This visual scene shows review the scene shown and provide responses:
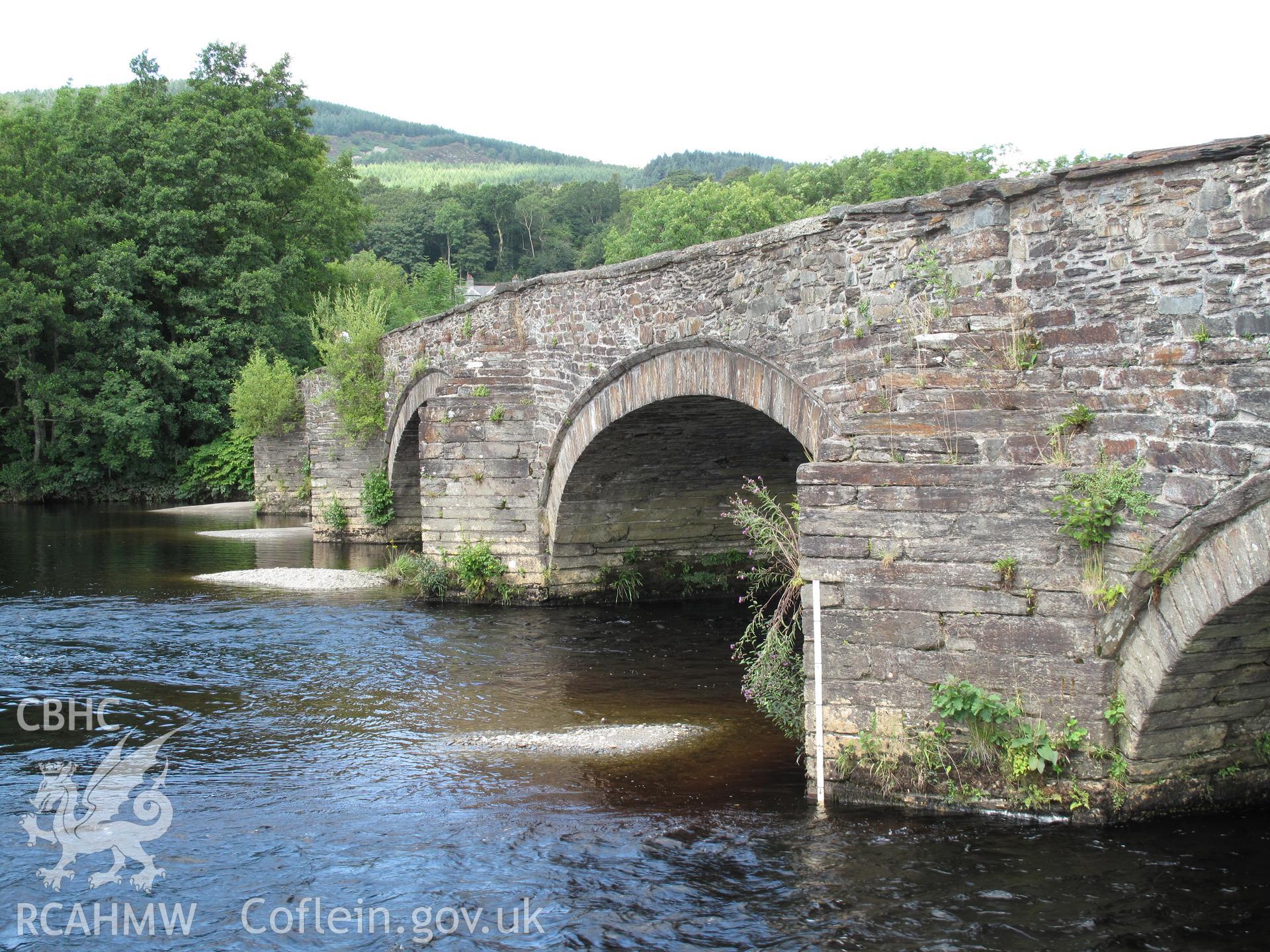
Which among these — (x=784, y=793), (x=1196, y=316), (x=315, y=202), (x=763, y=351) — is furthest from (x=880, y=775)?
(x=315, y=202)

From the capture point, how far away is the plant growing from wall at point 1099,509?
5.32 metres

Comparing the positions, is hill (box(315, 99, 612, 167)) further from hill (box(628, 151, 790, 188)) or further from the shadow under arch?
the shadow under arch

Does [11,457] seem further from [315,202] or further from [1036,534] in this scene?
[1036,534]

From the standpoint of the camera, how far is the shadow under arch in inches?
327

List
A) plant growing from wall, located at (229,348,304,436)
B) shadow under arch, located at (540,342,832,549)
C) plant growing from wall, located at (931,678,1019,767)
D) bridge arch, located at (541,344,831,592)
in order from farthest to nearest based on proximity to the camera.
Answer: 1. plant growing from wall, located at (229,348,304,436)
2. bridge arch, located at (541,344,831,592)
3. shadow under arch, located at (540,342,832,549)
4. plant growing from wall, located at (931,678,1019,767)

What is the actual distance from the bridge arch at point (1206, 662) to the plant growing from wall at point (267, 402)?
2419 centimetres

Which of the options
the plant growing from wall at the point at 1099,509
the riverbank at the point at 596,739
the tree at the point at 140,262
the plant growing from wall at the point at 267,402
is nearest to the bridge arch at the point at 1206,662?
the plant growing from wall at the point at 1099,509

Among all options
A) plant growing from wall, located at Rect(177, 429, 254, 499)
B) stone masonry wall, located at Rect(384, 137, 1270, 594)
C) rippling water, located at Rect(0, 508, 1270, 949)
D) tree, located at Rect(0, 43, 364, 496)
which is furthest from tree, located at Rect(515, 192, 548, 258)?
stone masonry wall, located at Rect(384, 137, 1270, 594)

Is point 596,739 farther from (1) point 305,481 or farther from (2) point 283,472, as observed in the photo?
(2) point 283,472

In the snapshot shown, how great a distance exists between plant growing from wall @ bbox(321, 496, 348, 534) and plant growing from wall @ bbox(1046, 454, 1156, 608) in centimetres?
1784

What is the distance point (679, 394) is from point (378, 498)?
12225 mm

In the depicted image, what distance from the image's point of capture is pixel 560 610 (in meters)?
13.0

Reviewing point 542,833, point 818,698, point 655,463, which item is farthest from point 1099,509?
point 655,463

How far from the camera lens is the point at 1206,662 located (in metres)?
5.16
